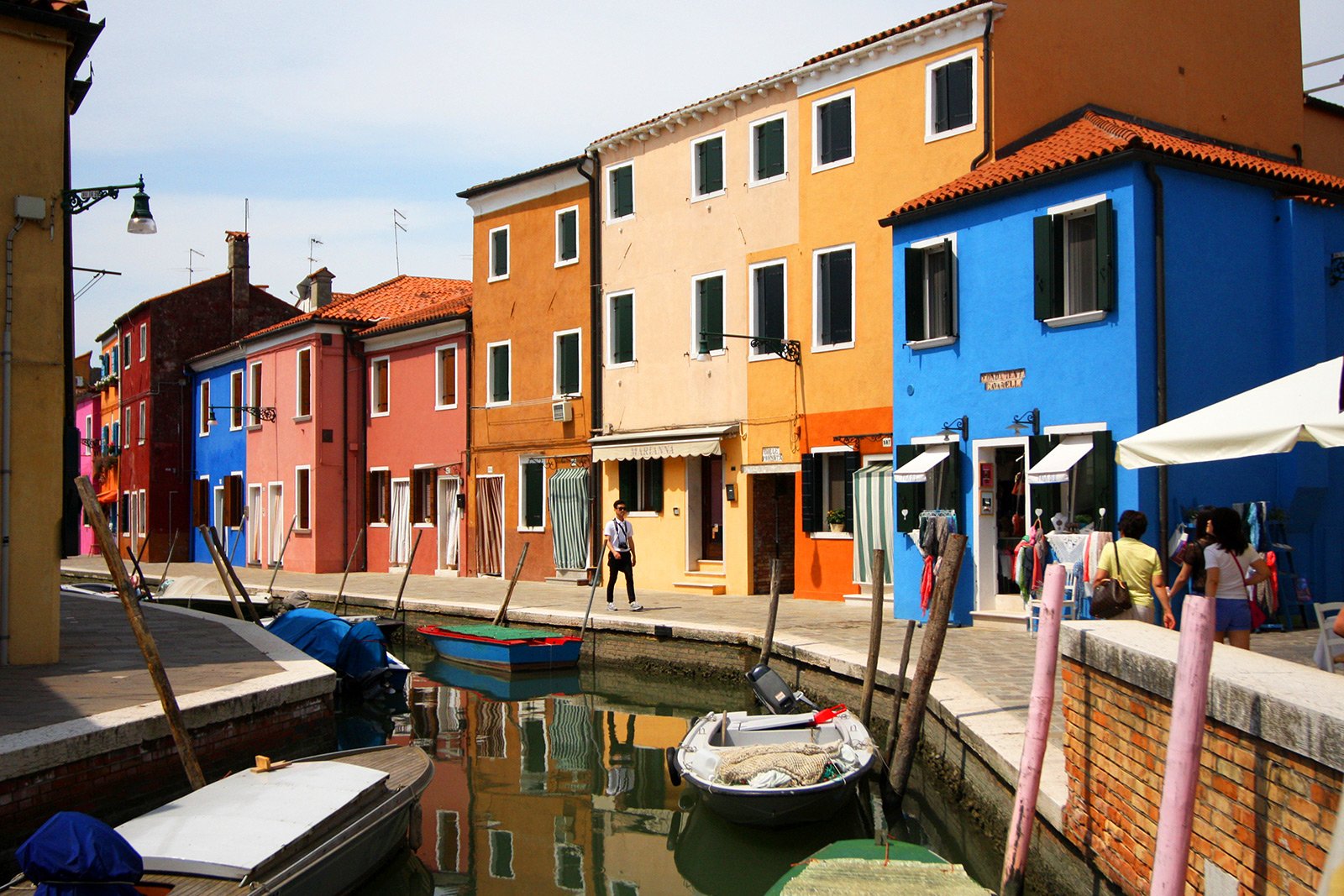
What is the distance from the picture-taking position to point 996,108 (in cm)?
1605

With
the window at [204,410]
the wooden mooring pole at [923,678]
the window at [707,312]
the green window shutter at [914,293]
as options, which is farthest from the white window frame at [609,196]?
the window at [204,410]

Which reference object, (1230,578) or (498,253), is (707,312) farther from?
(1230,578)

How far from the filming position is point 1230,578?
27.3ft

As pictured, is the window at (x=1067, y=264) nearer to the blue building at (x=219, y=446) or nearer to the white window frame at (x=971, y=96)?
the white window frame at (x=971, y=96)

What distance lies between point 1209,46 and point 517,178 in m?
13.2

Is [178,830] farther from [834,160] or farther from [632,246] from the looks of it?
[632,246]

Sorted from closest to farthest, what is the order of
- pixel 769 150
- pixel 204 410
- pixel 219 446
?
pixel 769 150, pixel 219 446, pixel 204 410

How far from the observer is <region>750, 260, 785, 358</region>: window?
19.6 m

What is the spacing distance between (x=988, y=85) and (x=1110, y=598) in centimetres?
933

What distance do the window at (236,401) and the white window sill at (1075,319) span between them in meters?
25.9

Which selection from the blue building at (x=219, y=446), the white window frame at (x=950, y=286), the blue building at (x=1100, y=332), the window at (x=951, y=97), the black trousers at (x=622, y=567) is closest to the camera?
the blue building at (x=1100, y=332)

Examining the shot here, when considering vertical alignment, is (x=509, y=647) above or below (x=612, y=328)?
below

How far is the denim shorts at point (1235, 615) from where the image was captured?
8.32m

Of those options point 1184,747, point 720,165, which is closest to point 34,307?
point 1184,747
